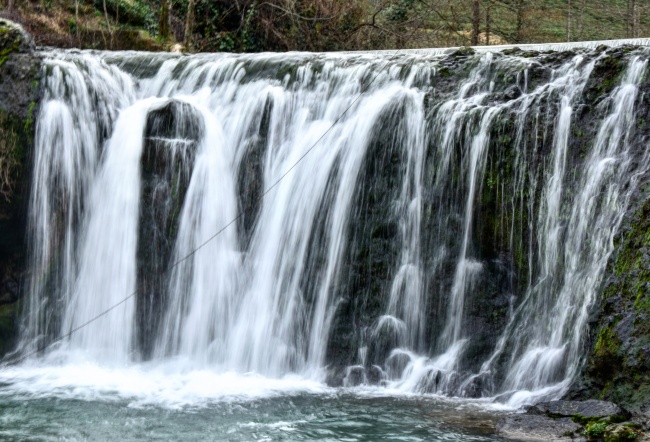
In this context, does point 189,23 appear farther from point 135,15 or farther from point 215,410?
point 215,410

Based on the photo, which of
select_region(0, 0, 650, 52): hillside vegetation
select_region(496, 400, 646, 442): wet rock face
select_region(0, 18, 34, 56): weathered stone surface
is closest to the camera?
select_region(496, 400, 646, 442): wet rock face

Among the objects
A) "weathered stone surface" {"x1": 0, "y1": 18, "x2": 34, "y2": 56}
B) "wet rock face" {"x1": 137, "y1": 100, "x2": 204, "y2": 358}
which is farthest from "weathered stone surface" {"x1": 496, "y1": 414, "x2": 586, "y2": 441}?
"weathered stone surface" {"x1": 0, "y1": 18, "x2": 34, "y2": 56}

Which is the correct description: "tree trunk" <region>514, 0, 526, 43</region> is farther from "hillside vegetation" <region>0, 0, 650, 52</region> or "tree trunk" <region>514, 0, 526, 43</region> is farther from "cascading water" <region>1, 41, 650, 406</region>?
"cascading water" <region>1, 41, 650, 406</region>

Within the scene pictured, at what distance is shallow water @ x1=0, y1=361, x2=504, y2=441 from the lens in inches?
248

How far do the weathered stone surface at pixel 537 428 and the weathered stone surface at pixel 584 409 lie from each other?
10cm

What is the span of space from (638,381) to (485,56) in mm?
4281

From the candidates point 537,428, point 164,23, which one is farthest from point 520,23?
point 537,428

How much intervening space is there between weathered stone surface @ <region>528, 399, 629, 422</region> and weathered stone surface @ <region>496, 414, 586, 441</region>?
95 millimetres

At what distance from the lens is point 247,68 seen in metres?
10.5

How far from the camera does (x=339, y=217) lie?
863 cm

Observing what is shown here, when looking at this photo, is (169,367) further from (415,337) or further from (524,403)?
(524,403)

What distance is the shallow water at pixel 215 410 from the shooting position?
6293 millimetres

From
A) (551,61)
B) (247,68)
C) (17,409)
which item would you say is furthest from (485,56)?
(17,409)

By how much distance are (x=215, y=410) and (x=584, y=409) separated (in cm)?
306
